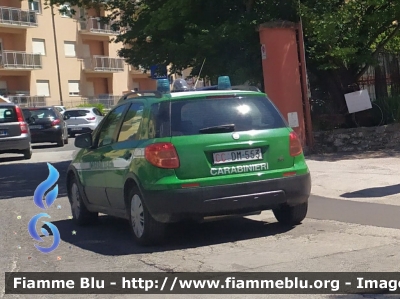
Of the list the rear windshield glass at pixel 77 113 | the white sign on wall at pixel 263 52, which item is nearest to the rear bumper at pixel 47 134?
the rear windshield glass at pixel 77 113

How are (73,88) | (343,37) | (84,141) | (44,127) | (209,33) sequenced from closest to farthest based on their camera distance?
(84,141)
(209,33)
(343,37)
(44,127)
(73,88)

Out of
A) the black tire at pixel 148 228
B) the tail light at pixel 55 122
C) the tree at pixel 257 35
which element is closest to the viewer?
the black tire at pixel 148 228

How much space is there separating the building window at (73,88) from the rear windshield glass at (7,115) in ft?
98.6

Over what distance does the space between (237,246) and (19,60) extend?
4095cm

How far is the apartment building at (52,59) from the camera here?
46.8m

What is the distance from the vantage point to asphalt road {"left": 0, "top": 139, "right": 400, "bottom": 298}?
271 inches

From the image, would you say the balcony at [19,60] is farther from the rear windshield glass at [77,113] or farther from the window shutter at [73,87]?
the rear windshield glass at [77,113]

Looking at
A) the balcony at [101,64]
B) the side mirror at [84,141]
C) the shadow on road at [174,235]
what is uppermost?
the balcony at [101,64]

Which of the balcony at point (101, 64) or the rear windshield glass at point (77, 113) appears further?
the balcony at point (101, 64)

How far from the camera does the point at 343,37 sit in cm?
1573

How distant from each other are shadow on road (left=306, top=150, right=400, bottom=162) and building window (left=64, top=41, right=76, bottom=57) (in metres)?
37.9

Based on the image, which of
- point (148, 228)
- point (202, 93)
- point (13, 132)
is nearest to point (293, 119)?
point (202, 93)

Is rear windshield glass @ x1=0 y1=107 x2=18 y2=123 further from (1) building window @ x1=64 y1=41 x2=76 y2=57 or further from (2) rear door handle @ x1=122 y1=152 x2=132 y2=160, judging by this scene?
(1) building window @ x1=64 y1=41 x2=76 y2=57

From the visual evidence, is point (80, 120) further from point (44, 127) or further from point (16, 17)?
point (16, 17)
